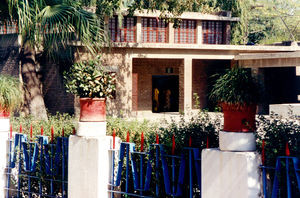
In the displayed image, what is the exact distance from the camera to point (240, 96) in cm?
423

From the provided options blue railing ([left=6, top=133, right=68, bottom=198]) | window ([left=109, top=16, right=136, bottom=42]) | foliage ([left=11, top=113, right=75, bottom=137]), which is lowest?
blue railing ([left=6, top=133, right=68, bottom=198])

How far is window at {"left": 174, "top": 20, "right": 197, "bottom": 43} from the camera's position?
1068 inches

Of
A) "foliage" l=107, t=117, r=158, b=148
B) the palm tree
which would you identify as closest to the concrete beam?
the palm tree

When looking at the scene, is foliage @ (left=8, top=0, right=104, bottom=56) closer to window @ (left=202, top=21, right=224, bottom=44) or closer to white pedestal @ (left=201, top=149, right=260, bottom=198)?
white pedestal @ (left=201, top=149, right=260, bottom=198)

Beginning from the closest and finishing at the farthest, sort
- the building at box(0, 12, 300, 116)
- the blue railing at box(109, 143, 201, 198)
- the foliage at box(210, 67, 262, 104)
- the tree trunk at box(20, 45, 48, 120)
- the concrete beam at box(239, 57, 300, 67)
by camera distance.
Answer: the foliage at box(210, 67, 262, 104) < the blue railing at box(109, 143, 201, 198) < the tree trunk at box(20, 45, 48, 120) < the concrete beam at box(239, 57, 300, 67) < the building at box(0, 12, 300, 116)

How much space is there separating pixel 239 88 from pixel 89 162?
2325 mm

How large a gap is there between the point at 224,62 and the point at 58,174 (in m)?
23.5

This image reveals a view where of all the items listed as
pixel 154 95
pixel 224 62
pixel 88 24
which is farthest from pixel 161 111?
pixel 88 24

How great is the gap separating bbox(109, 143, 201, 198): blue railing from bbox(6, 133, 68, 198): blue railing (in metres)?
1.02

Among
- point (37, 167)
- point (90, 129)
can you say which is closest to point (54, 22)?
point (37, 167)

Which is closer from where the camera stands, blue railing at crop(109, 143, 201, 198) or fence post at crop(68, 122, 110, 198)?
blue railing at crop(109, 143, 201, 198)

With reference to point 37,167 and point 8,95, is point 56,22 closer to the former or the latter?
point 8,95

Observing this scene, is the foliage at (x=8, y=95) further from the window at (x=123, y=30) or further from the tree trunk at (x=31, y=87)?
the window at (x=123, y=30)

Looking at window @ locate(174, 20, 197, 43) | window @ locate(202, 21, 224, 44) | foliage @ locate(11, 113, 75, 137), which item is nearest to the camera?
foliage @ locate(11, 113, 75, 137)
